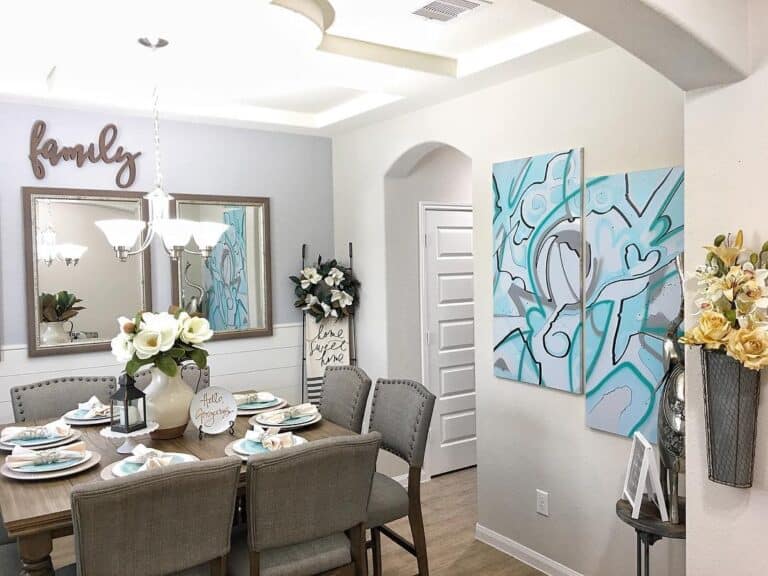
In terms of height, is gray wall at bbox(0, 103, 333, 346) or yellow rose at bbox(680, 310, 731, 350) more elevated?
gray wall at bbox(0, 103, 333, 346)

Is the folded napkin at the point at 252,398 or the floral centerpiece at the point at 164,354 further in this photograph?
the folded napkin at the point at 252,398

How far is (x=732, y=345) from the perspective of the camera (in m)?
1.78

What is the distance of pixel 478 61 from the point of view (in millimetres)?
3275

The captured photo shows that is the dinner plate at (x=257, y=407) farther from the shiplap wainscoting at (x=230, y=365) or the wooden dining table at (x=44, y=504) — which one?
the shiplap wainscoting at (x=230, y=365)

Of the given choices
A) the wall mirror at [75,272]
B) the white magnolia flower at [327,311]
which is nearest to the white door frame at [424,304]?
the white magnolia flower at [327,311]

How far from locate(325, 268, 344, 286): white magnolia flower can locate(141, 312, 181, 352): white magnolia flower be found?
6.24 feet

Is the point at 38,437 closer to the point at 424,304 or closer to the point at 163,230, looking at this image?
the point at 163,230

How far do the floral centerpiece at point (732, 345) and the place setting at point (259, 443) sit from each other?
1425mm

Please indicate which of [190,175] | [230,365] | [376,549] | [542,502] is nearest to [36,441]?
[376,549]

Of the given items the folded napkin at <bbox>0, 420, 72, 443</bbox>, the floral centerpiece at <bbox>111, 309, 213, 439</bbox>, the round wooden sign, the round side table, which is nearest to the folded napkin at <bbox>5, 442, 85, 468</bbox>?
the folded napkin at <bbox>0, 420, 72, 443</bbox>

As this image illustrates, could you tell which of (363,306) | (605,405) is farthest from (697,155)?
(363,306)

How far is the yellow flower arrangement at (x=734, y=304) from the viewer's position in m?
1.75

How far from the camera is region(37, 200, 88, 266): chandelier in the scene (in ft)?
12.6

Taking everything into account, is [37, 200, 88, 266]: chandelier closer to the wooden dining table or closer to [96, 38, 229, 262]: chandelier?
[96, 38, 229, 262]: chandelier
